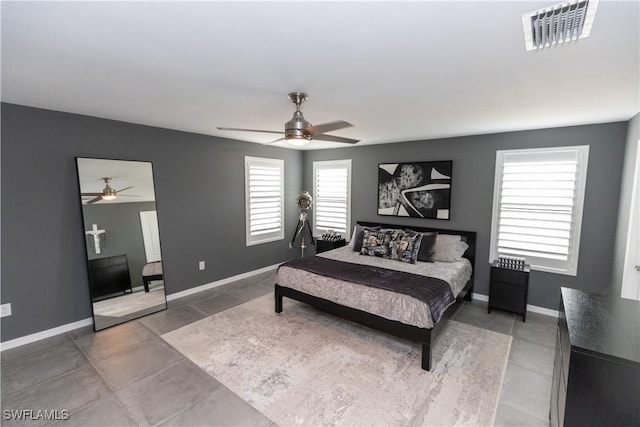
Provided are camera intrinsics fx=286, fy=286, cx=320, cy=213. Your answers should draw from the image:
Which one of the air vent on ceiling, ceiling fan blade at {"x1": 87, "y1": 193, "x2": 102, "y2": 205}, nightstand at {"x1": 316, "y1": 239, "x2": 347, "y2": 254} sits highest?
the air vent on ceiling

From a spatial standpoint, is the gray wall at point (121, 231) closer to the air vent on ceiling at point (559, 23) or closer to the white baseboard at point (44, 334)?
the white baseboard at point (44, 334)

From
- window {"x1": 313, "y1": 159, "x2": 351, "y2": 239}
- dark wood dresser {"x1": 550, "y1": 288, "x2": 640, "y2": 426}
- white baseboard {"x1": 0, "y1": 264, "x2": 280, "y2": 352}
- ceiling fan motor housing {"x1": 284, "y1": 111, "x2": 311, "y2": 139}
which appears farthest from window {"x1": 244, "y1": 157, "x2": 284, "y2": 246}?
dark wood dresser {"x1": 550, "y1": 288, "x2": 640, "y2": 426}

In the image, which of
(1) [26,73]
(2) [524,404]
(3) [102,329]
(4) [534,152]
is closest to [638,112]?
(4) [534,152]

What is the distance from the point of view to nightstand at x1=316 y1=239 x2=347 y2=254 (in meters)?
5.35

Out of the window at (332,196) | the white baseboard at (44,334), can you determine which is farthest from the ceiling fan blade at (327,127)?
the white baseboard at (44,334)

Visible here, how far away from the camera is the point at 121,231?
3473mm

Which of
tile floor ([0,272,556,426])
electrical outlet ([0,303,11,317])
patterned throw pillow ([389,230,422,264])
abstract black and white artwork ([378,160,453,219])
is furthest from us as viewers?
abstract black and white artwork ([378,160,453,219])

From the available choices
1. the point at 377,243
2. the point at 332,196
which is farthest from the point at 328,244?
the point at 377,243

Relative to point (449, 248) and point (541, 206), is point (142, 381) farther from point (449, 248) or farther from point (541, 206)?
point (541, 206)

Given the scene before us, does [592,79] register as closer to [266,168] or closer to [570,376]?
[570,376]

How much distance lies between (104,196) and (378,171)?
398cm

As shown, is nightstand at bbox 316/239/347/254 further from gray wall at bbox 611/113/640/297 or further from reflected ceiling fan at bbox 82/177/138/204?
gray wall at bbox 611/113/640/297

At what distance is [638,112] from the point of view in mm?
2766

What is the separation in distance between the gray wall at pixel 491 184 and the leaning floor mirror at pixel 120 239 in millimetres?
3311
